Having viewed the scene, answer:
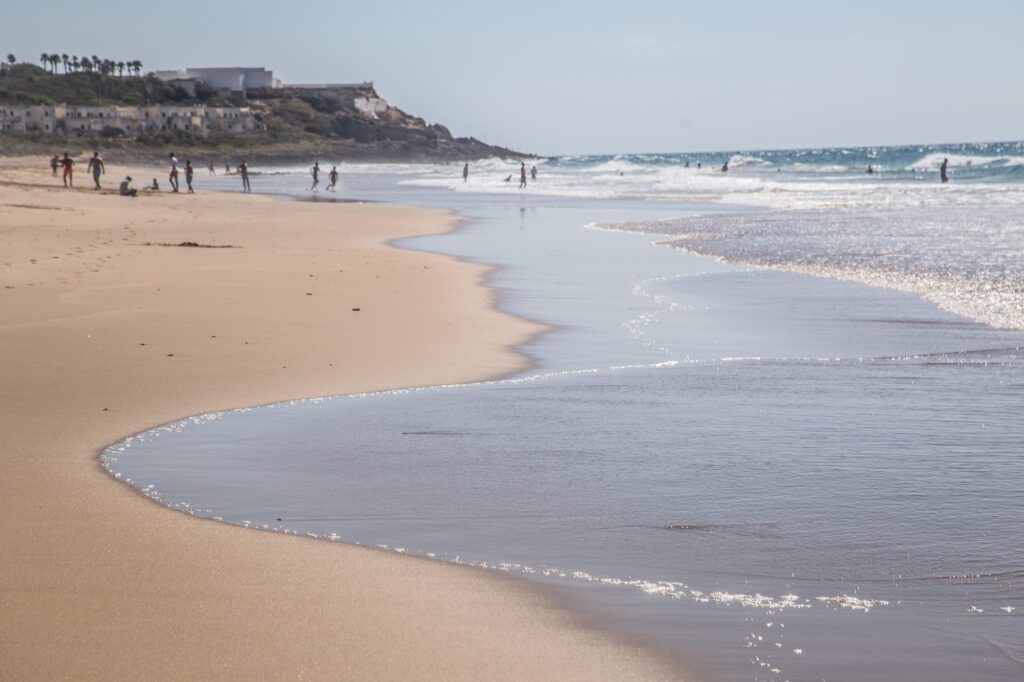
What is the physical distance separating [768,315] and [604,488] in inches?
292

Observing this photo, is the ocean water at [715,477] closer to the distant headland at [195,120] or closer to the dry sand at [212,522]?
the dry sand at [212,522]

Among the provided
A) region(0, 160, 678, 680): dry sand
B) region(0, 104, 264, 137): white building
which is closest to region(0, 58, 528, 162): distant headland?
region(0, 104, 264, 137): white building

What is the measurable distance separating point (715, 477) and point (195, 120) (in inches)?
6520

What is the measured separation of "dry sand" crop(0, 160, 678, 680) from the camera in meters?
3.91

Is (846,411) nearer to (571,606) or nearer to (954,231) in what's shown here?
(571,606)

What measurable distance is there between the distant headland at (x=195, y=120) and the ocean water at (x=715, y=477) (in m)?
113

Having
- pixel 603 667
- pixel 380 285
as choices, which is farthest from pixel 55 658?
pixel 380 285

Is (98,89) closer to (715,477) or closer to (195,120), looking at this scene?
(195,120)

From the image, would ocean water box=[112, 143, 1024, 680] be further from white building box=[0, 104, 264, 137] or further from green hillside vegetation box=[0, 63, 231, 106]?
green hillside vegetation box=[0, 63, 231, 106]

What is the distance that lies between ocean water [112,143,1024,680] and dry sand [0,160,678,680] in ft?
0.97

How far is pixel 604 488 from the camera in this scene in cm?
614

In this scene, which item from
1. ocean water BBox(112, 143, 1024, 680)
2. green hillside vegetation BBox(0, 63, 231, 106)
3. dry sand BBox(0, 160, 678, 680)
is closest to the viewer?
dry sand BBox(0, 160, 678, 680)

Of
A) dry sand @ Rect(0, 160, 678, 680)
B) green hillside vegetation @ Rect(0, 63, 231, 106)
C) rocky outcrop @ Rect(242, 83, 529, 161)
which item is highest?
green hillside vegetation @ Rect(0, 63, 231, 106)

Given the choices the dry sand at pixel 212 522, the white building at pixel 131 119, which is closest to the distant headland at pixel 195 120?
the white building at pixel 131 119
